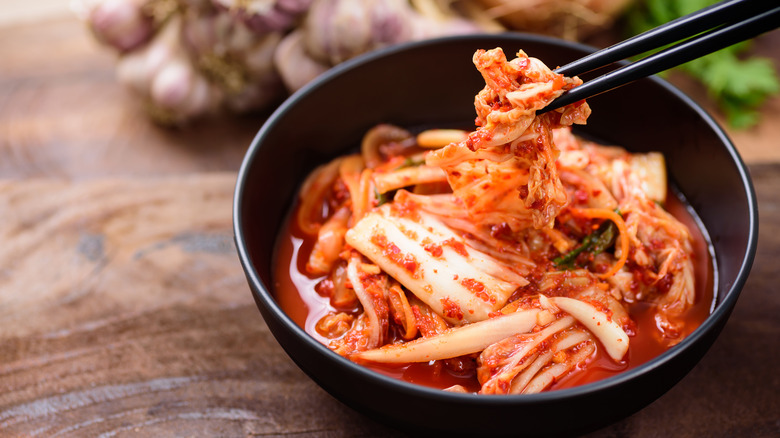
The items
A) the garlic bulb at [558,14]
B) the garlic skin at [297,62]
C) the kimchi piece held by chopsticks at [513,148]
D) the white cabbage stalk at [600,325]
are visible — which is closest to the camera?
the kimchi piece held by chopsticks at [513,148]

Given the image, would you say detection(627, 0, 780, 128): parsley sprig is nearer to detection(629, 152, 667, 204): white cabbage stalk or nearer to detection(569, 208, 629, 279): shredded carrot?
detection(629, 152, 667, 204): white cabbage stalk

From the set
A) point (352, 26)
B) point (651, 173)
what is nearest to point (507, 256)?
point (651, 173)

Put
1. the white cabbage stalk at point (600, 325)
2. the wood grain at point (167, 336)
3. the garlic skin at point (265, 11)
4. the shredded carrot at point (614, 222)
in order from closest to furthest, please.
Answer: the white cabbage stalk at point (600, 325) → the shredded carrot at point (614, 222) → the wood grain at point (167, 336) → the garlic skin at point (265, 11)

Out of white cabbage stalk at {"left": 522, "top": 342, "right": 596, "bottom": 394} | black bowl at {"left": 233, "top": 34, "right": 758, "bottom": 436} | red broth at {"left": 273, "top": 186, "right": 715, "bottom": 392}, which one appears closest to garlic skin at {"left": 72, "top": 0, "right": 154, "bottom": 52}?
black bowl at {"left": 233, "top": 34, "right": 758, "bottom": 436}

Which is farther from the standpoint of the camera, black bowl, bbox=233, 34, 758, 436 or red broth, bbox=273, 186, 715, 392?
red broth, bbox=273, 186, 715, 392

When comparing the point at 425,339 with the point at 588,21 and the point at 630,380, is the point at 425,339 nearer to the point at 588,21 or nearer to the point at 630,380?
the point at 630,380

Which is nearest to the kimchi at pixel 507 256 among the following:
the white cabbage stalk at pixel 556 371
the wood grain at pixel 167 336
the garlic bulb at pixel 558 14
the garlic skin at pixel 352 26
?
the white cabbage stalk at pixel 556 371

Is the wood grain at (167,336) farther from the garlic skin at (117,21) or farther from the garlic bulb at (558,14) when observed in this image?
the garlic bulb at (558,14)

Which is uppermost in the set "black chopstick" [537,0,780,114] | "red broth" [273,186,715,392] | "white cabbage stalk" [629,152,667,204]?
"black chopstick" [537,0,780,114]
